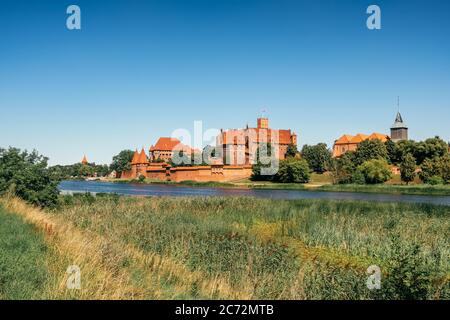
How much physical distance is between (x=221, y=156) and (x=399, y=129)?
46511mm

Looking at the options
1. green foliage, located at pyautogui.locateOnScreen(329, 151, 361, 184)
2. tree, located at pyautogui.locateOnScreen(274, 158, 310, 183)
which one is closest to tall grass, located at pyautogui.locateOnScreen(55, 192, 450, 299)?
green foliage, located at pyautogui.locateOnScreen(329, 151, 361, 184)

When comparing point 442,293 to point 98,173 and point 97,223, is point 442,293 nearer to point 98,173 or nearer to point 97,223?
point 97,223

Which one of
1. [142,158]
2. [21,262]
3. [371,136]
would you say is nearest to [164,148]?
[142,158]

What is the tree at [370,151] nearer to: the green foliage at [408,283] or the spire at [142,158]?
the spire at [142,158]

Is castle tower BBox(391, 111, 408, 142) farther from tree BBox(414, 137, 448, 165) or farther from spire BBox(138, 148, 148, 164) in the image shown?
spire BBox(138, 148, 148, 164)

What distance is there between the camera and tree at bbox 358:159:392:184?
5447cm

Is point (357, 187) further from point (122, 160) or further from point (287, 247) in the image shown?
point (122, 160)

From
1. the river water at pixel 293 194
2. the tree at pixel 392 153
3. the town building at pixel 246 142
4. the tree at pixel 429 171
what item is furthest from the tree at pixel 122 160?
the tree at pixel 429 171

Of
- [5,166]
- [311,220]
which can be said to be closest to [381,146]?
[311,220]

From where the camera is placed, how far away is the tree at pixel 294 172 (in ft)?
208

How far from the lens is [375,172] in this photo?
5456 centimetres

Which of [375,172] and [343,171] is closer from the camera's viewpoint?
[375,172]

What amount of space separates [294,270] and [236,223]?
6.59 meters

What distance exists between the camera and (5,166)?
17734 mm
